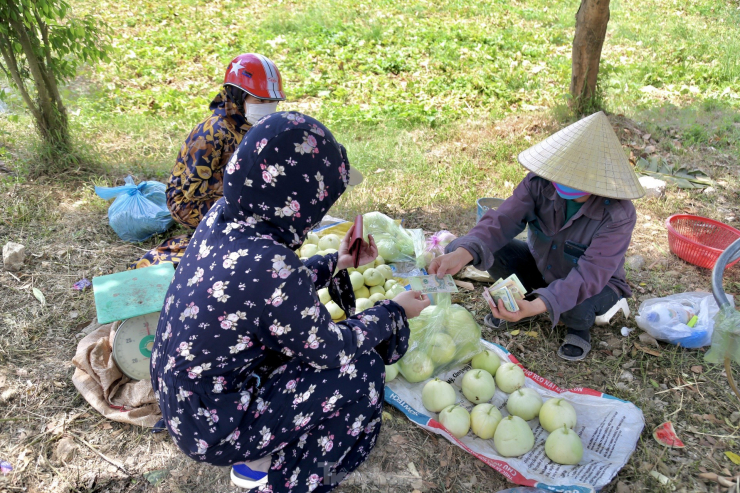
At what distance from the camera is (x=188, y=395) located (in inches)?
63.0

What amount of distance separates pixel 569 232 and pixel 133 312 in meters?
2.19

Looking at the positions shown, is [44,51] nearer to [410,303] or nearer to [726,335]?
[410,303]

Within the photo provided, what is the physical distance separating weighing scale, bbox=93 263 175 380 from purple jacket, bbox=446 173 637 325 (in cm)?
154

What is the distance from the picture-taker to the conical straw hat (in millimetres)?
A: 2238

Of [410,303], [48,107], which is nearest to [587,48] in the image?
[410,303]

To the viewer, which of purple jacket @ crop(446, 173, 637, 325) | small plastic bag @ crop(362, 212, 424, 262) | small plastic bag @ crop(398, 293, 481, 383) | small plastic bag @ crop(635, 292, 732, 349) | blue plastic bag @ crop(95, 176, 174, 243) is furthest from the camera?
blue plastic bag @ crop(95, 176, 174, 243)

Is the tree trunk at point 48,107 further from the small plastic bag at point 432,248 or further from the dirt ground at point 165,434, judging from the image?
the small plastic bag at point 432,248

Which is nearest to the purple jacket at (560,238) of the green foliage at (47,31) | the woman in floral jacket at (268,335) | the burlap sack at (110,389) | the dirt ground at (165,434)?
the dirt ground at (165,434)

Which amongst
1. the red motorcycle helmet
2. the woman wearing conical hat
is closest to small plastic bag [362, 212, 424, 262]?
the woman wearing conical hat

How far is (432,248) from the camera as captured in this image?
3.14m

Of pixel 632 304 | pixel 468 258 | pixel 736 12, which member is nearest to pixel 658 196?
pixel 632 304

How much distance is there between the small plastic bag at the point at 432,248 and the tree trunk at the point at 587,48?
271cm

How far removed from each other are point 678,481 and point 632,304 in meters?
1.29

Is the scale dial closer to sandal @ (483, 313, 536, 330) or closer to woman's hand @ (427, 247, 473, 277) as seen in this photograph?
woman's hand @ (427, 247, 473, 277)
